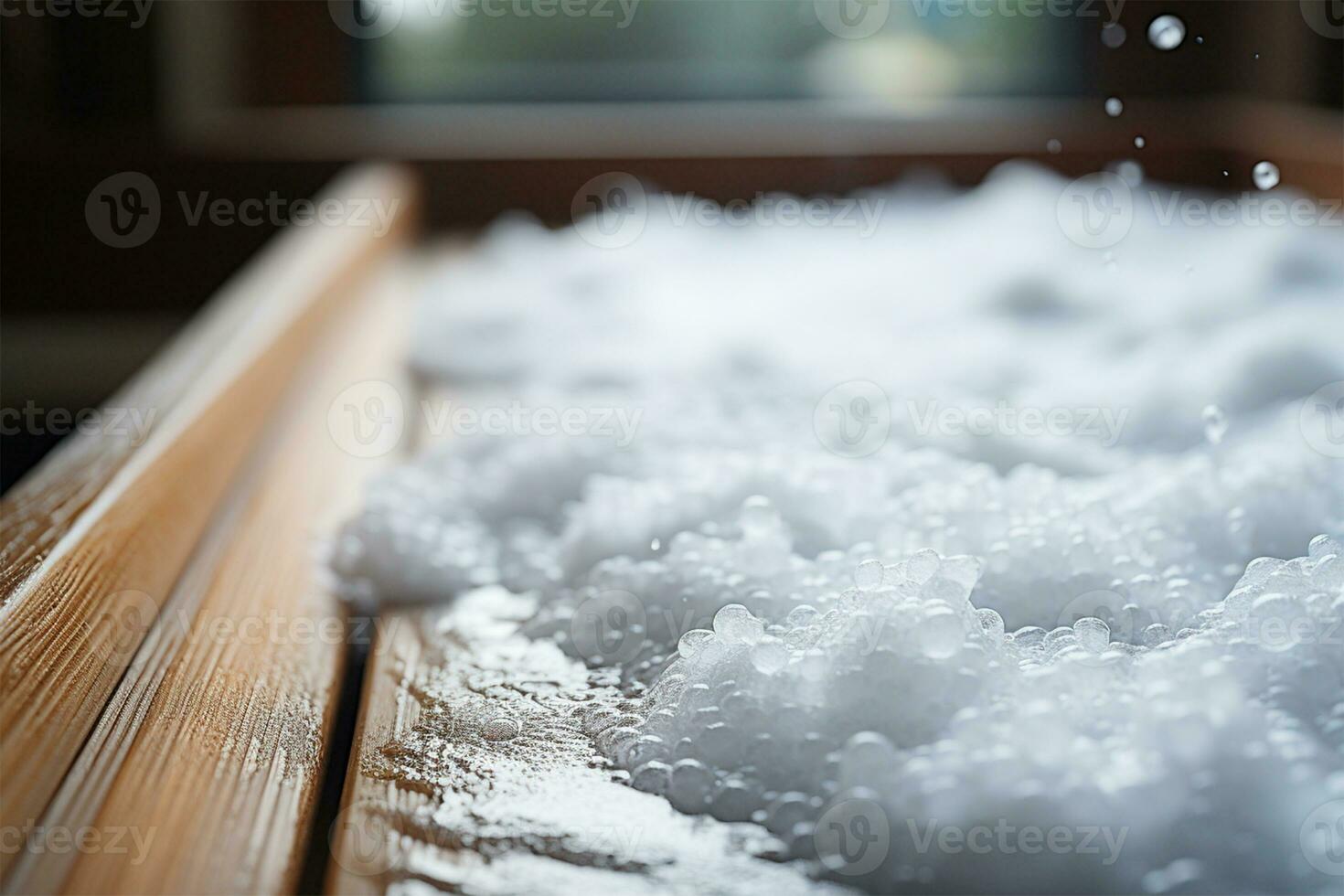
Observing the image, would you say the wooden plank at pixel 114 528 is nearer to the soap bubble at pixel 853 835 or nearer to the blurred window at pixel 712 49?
the soap bubble at pixel 853 835

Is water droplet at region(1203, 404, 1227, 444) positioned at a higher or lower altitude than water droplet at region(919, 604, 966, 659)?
higher

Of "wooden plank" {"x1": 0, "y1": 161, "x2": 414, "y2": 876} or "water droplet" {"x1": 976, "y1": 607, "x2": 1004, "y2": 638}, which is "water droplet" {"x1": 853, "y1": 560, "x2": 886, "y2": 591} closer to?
"water droplet" {"x1": 976, "y1": 607, "x2": 1004, "y2": 638}

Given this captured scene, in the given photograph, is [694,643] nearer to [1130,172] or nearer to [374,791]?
[374,791]

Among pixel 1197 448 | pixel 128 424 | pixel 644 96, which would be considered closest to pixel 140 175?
pixel 644 96

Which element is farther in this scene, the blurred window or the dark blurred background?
the blurred window

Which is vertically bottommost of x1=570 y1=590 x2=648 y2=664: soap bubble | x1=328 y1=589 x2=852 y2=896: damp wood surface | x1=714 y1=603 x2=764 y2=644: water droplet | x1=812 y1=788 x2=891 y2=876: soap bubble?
x1=812 y1=788 x2=891 y2=876: soap bubble

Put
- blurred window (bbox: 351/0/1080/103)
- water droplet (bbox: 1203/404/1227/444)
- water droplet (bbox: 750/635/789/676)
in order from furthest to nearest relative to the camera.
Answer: blurred window (bbox: 351/0/1080/103) < water droplet (bbox: 1203/404/1227/444) < water droplet (bbox: 750/635/789/676)

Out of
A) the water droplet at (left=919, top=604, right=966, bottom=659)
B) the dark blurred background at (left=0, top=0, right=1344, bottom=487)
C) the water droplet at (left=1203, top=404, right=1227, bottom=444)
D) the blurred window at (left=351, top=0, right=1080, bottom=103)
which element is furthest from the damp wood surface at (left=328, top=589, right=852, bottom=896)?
the blurred window at (left=351, top=0, right=1080, bottom=103)

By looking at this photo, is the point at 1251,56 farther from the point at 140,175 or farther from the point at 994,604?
the point at 994,604

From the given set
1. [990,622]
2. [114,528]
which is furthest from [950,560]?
[114,528]
